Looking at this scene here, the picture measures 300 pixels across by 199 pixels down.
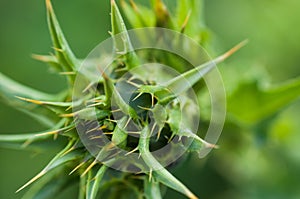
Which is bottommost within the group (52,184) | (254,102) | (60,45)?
(254,102)

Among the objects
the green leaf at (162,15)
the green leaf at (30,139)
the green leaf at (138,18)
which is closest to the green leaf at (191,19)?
the green leaf at (162,15)

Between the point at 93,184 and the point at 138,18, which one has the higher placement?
the point at 138,18

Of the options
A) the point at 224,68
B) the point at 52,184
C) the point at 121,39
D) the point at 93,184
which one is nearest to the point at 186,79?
the point at 121,39

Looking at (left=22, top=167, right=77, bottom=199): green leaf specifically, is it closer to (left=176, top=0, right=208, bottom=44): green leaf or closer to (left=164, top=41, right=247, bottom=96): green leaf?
(left=164, top=41, right=247, bottom=96): green leaf

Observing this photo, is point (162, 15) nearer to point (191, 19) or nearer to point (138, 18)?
point (138, 18)

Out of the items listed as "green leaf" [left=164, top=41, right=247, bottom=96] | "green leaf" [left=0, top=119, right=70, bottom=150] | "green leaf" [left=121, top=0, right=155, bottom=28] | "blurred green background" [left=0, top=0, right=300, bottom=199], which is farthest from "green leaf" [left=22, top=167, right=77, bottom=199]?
"blurred green background" [left=0, top=0, right=300, bottom=199]

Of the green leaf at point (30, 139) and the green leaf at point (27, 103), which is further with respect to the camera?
the green leaf at point (27, 103)

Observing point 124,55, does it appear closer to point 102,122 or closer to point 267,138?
point 102,122

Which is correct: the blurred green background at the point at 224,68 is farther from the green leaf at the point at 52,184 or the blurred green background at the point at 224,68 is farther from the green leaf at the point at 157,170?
the green leaf at the point at 157,170
